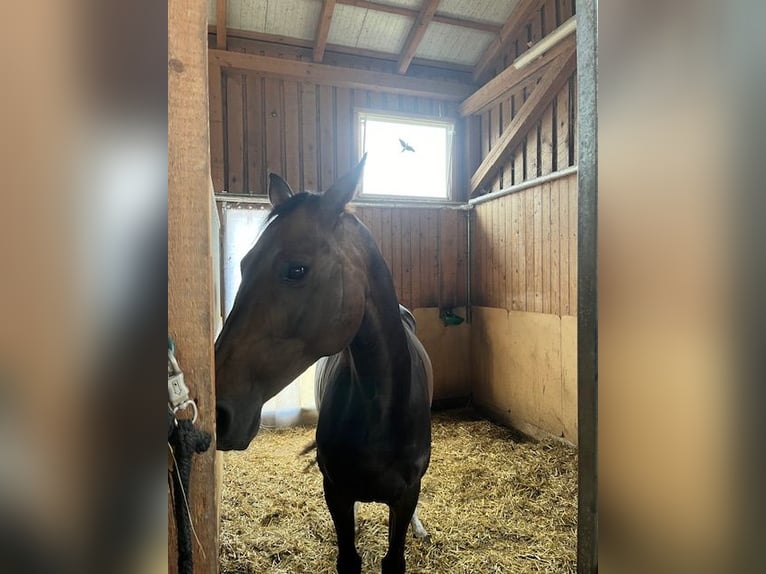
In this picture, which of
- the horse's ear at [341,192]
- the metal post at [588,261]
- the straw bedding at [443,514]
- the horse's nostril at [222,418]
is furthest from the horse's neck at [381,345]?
the straw bedding at [443,514]

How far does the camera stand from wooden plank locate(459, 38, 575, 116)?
11.5 feet

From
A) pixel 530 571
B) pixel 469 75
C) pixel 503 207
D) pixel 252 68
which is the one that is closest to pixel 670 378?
pixel 530 571

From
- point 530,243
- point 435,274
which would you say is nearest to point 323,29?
point 435,274

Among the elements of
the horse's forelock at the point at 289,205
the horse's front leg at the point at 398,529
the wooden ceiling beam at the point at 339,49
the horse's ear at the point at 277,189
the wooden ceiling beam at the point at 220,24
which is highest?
the wooden ceiling beam at the point at 339,49

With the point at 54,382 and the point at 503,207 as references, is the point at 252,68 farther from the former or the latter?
the point at 54,382

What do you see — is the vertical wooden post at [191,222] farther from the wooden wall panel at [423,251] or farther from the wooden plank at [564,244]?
the wooden wall panel at [423,251]

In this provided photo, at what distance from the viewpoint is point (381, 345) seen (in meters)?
1.45

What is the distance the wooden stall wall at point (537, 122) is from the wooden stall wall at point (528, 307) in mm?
225

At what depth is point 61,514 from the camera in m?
0.29

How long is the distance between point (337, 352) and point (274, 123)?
3.54 meters

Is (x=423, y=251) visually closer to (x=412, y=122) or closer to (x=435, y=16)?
(x=412, y=122)

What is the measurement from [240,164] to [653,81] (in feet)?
13.3

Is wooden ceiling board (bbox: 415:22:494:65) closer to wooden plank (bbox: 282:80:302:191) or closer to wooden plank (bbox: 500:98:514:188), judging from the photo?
wooden plank (bbox: 500:98:514:188)

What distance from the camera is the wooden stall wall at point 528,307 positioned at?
3.41 meters
